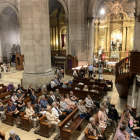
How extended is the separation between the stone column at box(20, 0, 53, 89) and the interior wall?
15122 mm

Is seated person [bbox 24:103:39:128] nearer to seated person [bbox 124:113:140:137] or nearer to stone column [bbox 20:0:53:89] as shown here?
seated person [bbox 124:113:140:137]

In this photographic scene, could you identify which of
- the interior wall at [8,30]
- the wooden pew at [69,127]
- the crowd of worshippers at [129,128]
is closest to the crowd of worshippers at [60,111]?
the wooden pew at [69,127]

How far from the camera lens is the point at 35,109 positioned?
739 centimetres

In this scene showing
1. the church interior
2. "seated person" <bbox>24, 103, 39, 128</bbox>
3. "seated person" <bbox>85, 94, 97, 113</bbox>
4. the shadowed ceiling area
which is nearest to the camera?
the church interior

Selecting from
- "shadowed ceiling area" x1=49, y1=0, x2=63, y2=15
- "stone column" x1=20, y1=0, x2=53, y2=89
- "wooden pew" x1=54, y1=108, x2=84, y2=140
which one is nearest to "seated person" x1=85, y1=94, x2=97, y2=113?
"wooden pew" x1=54, y1=108, x2=84, y2=140

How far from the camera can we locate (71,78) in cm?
1548

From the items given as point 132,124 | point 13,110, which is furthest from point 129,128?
point 13,110

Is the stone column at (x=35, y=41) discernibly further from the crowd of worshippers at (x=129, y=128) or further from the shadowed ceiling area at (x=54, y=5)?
the shadowed ceiling area at (x=54, y=5)

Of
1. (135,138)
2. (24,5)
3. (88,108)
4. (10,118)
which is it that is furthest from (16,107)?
(24,5)

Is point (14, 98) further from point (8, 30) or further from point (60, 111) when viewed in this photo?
point (8, 30)

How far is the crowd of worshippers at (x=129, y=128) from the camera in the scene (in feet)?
15.9

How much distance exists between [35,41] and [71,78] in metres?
5.81

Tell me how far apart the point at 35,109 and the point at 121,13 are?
19072mm

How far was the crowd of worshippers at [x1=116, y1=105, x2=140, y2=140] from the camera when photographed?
4855mm
